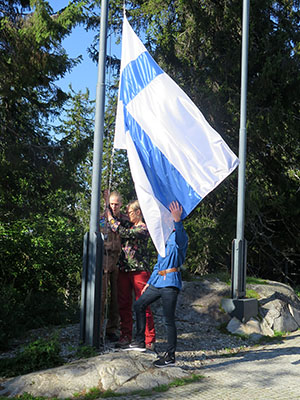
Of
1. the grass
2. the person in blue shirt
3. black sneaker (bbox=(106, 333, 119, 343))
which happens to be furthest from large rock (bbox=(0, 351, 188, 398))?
black sneaker (bbox=(106, 333, 119, 343))

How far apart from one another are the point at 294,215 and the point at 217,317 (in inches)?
347

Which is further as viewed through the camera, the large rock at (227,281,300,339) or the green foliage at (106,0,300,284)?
the green foliage at (106,0,300,284)

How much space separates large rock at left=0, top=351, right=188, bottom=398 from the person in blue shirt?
26 cm

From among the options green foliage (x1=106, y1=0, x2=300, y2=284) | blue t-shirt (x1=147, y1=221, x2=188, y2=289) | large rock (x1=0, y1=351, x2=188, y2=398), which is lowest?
large rock (x1=0, y1=351, x2=188, y2=398)

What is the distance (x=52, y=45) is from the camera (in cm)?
1205

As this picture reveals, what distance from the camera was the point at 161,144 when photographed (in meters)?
6.16

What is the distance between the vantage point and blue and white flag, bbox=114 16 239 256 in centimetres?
589

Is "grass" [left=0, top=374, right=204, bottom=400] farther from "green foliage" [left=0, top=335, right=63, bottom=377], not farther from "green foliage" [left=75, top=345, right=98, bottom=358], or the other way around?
"green foliage" [left=75, top=345, right=98, bottom=358]

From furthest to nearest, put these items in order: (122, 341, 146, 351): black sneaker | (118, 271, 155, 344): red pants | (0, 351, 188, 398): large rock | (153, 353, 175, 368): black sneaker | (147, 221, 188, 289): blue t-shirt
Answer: (118, 271, 155, 344): red pants, (122, 341, 146, 351): black sneaker, (147, 221, 188, 289): blue t-shirt, (153, 353, 175, 368): black sneaker, (0, 351, 188, 398): large rock

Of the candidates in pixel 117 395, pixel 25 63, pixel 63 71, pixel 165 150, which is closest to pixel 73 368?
pixel 117 395

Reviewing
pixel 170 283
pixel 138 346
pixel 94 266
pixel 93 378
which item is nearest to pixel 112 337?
pixel 138 346

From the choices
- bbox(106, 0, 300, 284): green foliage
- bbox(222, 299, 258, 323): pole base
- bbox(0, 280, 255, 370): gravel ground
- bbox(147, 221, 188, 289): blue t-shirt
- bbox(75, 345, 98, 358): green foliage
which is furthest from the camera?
bbox(106, 0, 300, 284): green foliage

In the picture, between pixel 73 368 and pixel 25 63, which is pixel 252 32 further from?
pixel 73 368

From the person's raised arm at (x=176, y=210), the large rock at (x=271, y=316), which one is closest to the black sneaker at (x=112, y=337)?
the person's raised arm at (x=176, y=210)
